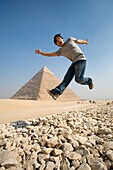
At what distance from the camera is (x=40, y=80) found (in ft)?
230

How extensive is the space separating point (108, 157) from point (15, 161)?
80 centimetres

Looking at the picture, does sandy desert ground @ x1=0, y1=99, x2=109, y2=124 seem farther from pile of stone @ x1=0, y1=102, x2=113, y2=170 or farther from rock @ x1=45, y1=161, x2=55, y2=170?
A: rock @ x1=45, y1=161, x2=55, y2=170

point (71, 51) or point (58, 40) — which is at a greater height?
point (58, 40)

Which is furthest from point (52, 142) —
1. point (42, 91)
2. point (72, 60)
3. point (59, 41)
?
point (42, 91)

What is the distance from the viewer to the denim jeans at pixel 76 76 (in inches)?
130

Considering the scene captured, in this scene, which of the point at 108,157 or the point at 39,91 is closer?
the point at 108,157

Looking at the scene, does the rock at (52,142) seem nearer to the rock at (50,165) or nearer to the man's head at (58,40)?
the rock at (50,165)

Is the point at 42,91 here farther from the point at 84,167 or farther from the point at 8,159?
the point at 84,167

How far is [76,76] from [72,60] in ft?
A: 1.07

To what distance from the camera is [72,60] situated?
11.2 feet

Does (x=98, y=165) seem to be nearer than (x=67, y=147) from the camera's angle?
Yes

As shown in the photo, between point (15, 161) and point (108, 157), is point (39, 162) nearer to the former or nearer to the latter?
point (15, 161)

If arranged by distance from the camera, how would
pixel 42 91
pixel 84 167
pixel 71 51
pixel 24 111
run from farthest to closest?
pixel 42 91 < pixel 24 111 < pixel 71 51 < pixel 84 167

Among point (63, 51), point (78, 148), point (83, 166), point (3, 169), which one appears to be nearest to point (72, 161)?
point (83, 166)
